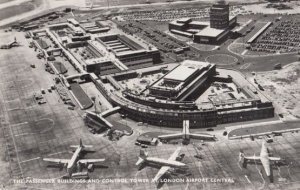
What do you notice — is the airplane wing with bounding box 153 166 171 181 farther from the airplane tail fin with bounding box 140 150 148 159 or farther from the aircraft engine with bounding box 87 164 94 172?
the aircraft engine with bounding box 87 164 94 172

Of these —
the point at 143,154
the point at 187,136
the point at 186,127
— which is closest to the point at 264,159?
the point at 187,136

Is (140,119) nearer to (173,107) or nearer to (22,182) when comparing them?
(173,107)

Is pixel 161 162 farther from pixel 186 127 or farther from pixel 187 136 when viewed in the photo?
pixel 186 127

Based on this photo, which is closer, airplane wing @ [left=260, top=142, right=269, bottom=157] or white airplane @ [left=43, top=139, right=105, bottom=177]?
white airplane @ [left=43, top=139, right=105, bottom=177]

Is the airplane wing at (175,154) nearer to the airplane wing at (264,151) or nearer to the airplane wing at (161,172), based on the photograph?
the airplane wing at (161,172)

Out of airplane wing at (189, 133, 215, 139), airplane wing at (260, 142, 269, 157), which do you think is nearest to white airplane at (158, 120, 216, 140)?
airplane wing at (189, 133, 215, 139)

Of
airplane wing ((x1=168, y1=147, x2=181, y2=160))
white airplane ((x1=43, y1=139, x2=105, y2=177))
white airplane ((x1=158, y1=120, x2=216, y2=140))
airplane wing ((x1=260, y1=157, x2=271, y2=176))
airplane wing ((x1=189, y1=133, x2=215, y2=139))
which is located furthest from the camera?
white airplane ((x1=158, y1=120, x2=216, y2=140))

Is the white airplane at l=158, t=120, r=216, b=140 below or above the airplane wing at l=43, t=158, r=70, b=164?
above

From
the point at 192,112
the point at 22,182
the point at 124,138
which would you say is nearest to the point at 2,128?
the point at 22,182

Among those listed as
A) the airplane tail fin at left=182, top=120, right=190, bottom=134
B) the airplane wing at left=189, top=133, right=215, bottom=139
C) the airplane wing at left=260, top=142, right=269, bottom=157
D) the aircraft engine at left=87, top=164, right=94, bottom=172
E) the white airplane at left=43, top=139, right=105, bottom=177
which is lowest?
the aircraft engine at left=87, top=164, right=94, bottom=172
